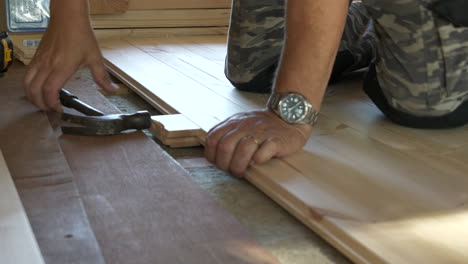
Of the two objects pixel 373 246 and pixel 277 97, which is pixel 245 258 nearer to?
pixel 373 246

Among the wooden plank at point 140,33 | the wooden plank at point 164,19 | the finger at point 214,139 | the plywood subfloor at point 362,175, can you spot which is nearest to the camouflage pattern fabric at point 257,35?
the plywood subfloor at point 362,175

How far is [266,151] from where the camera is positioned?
58.3 inches

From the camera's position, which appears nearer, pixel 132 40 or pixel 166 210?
pixel 166 210

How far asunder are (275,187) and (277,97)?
28cm

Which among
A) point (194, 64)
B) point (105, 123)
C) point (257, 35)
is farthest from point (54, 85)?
point (194, 64)

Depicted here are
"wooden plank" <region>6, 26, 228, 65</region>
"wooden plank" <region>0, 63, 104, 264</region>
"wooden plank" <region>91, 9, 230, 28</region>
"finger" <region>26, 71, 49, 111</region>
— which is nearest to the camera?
"wooden plank" <region>0, 63, 104, 264</region>

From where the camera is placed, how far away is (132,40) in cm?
349

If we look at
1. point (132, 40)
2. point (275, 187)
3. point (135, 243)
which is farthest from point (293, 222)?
point (132, 40)

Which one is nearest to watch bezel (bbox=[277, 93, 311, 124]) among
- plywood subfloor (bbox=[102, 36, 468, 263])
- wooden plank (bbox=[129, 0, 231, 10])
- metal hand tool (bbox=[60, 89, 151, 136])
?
plywood subfloor (bbox=[102, 36, 468, 263])

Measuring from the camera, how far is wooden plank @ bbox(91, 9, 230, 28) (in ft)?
11.8

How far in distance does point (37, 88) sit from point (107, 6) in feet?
5.99

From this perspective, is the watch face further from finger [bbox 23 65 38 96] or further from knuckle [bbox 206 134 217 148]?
finger [bbox 23 65 38 96]

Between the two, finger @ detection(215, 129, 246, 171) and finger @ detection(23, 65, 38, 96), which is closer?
finger @ detection(215, 129, 246, 171)

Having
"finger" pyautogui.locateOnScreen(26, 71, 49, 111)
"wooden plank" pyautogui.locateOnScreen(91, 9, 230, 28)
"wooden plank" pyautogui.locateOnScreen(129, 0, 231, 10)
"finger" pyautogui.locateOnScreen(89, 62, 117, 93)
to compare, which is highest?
"finger" pyautogui.locateOnScreen(89, 62, 117, 93)
